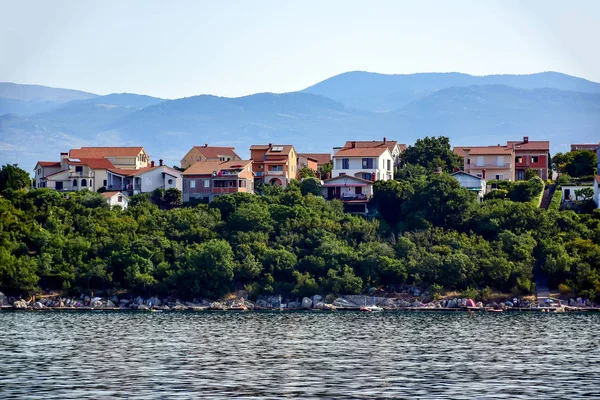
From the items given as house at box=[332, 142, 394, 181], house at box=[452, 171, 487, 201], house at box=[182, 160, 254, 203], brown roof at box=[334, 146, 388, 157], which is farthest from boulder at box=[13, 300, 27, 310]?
house at box=[452, 171, 487, 201]

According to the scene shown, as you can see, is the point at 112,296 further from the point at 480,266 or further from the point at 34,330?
the point at 480,266

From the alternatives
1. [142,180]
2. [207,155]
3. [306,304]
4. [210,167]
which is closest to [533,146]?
[210,167]

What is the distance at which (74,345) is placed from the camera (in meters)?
56.4

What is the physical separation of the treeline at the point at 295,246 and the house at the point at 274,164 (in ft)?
55.8

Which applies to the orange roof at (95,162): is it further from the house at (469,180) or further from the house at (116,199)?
the house at (469,180)

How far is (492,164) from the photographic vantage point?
393 ft

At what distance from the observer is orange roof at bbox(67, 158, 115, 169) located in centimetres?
12044

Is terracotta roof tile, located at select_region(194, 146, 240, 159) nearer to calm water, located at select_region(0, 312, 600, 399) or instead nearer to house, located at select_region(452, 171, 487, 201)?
house, located at select_region(452, 171, 487, 201)

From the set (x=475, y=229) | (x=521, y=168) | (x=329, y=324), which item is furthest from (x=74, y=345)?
(x=521, y=168)

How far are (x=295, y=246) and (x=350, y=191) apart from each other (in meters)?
16.9

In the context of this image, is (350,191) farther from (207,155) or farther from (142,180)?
(207,155)

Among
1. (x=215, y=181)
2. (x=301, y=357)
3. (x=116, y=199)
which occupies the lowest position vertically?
(x=301, y=357)

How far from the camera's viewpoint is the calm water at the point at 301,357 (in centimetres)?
3922

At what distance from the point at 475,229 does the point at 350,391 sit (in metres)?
60.7
